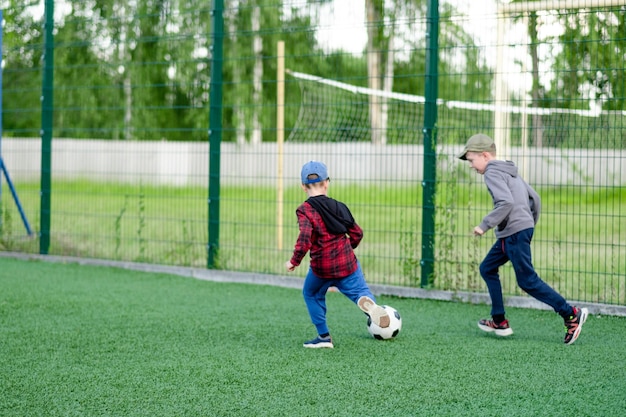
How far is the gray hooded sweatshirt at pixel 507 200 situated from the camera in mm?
6062

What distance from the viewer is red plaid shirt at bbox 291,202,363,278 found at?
586 centimetres

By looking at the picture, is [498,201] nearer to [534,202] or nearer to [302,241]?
[534,202]

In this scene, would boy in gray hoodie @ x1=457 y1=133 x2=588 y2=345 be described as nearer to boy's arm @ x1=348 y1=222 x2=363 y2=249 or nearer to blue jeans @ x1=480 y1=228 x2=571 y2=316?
blue jeans @ x1=480 y1=228 x2=571 y2=316

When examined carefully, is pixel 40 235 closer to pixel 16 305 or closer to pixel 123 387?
pixel 16 305

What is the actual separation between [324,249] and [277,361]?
2.77ft

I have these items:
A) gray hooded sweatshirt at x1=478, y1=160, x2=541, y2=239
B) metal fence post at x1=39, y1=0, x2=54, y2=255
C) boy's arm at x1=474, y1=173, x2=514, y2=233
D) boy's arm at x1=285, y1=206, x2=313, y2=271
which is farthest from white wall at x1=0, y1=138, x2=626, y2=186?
boy's arm at x1=285, y1=206, x2=313, y2=271

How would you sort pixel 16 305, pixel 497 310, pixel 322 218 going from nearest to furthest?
pixel 322 218
pixel 497 310
pixel 16 305

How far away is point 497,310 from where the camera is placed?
20.9ft

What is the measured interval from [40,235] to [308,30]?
447 cm

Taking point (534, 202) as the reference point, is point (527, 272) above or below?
below

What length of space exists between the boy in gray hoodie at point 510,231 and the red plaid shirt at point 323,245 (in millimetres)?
921

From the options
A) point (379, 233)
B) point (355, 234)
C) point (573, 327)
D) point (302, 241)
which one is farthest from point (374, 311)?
point (379, 233)

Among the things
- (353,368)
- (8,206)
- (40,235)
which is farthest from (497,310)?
(8,206)

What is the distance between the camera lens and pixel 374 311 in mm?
6047
